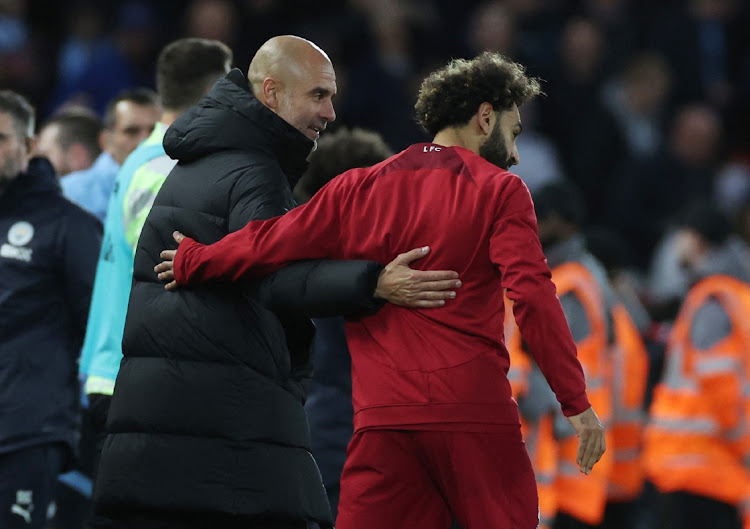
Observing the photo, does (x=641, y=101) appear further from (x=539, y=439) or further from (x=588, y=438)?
(x=588, y=438)

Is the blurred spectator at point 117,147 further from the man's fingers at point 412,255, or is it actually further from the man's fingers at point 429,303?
the man's fingers at point 429,303

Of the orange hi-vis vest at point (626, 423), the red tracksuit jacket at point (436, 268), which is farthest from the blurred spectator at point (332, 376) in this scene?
the orange hi-vis vest at point (626, 423)

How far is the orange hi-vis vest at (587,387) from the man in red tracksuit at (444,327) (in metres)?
3.06

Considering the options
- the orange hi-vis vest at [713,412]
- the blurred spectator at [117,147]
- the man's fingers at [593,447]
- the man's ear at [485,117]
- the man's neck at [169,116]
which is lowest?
the orange hi-vis vest at [713,412]

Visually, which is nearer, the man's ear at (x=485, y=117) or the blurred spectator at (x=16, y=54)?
the man's ear at (x=485, y=117)

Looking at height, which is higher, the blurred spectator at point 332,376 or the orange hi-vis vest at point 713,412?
the blurred spectator at point 332,376

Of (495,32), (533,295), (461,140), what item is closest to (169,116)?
(461,140)

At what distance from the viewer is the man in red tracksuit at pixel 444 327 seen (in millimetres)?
4219

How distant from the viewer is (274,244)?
4.43 metres

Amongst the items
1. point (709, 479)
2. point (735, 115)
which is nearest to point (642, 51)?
point (735, 115)

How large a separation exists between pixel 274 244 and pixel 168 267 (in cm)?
42

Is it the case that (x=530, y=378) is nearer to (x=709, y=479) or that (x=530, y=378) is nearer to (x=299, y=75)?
(x=709, y=479)

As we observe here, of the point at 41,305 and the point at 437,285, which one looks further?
the point at 41,305

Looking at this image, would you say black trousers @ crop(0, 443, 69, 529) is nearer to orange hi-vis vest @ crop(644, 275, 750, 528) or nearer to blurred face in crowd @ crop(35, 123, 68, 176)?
blurred face in crowd @ crop(35, 123, 68, 176)
